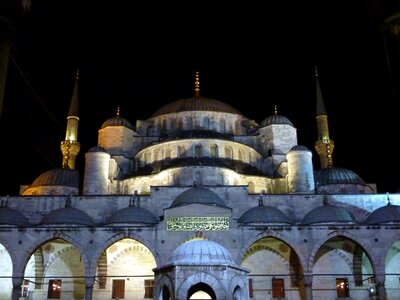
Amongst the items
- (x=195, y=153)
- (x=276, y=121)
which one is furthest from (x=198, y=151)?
(x=276, y=121)

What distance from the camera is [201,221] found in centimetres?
1827

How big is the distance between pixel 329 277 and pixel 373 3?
15576mm

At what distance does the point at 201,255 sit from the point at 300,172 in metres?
13.7

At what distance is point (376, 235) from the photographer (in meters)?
17.7

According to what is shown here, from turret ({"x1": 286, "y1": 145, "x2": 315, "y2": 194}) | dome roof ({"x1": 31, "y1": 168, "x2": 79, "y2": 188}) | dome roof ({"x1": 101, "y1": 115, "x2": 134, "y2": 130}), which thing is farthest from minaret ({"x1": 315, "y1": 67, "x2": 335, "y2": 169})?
dome roof ({"x1": 31, "y1": 168, "x2": 79, "y2": 188})

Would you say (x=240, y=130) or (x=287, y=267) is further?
(x=240, y=130)

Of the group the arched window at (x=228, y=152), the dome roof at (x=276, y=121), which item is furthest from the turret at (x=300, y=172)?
the dome roof at (x=276, y=121)

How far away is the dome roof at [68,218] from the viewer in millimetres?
18281

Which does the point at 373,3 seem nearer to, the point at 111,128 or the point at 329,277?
the point at 329,277

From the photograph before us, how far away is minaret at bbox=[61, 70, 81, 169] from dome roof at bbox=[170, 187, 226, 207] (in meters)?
8.05

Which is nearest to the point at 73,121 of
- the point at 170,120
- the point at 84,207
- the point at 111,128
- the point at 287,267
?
the point at 111,128

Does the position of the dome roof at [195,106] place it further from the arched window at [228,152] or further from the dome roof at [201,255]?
the dome roof at [201,255]

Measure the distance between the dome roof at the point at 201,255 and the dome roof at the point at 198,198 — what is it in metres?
8.46

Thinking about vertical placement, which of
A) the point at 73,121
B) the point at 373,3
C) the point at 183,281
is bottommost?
the point at 183,281
